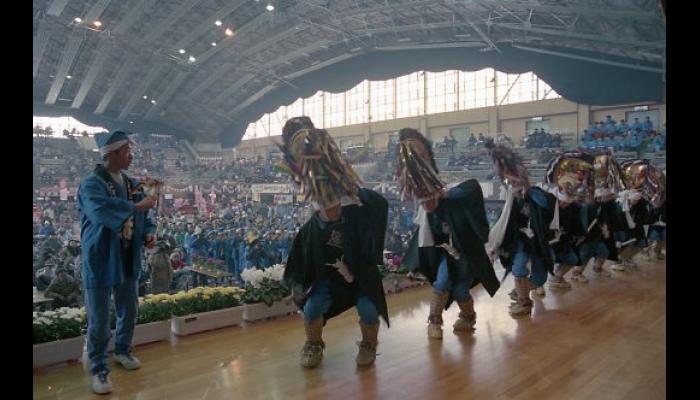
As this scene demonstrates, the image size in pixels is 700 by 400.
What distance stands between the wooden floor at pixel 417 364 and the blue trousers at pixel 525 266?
0.38 meters

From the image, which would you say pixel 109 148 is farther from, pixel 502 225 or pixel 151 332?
pixel 502 225

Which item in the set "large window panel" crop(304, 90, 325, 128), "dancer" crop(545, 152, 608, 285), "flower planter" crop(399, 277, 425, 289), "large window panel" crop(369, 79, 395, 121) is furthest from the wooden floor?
"large window panel" crop(369, 79, 395, 121)

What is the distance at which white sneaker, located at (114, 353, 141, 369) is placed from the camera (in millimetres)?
2926

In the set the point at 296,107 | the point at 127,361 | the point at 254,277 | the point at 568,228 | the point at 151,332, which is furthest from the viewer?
the point at 568,228

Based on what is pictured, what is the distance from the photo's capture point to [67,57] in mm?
4086

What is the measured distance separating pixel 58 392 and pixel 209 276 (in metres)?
3.34

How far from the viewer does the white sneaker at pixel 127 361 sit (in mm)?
2926

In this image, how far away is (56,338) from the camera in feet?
9.92

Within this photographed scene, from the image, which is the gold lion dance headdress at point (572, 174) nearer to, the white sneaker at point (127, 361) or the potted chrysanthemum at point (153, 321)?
the potted chrysanthemum at point (153, 321)

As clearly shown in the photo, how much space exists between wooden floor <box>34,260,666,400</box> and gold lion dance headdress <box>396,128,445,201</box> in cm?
105

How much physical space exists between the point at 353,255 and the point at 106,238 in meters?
1.34

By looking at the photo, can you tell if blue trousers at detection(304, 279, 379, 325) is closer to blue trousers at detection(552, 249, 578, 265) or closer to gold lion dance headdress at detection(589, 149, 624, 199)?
blue trousers at detection(552, 249, 578, 265)

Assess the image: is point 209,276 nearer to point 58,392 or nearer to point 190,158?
point 190,158

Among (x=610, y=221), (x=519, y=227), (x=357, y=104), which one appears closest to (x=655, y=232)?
(x=610, y=221)
